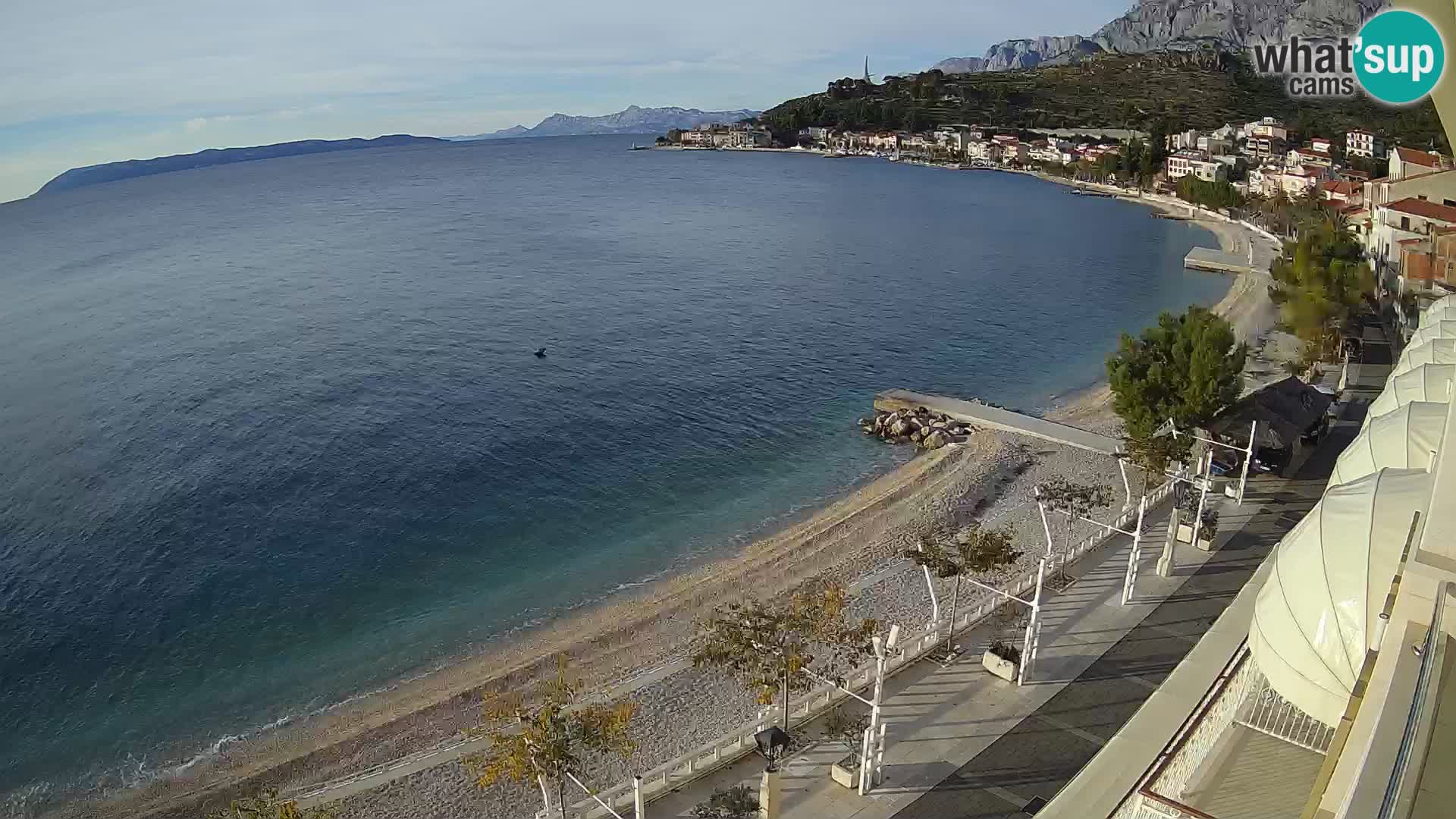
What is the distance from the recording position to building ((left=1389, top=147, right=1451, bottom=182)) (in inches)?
2150

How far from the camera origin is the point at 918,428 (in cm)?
3622

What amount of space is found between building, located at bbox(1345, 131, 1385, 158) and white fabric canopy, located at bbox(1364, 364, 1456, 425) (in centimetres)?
10815

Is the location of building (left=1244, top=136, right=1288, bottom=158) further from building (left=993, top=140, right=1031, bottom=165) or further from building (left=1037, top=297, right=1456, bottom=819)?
building (left=1037, top=297, right=1456, bottom=819)

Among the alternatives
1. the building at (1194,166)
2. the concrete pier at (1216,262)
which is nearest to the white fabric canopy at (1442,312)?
the concrete pier at (1216,262)

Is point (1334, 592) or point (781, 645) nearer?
point (1334, 592)

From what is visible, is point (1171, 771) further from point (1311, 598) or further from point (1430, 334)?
point (1430, 334)

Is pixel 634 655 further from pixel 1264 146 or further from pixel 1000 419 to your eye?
pixel 1264 146

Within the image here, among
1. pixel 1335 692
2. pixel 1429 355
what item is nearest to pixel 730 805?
pixel 1335 692

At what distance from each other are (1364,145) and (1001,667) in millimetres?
121254

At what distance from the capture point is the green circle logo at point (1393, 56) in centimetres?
2200

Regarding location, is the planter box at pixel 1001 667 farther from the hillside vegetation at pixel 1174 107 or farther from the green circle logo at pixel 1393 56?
the hillside vegetation at pixel 1174 107

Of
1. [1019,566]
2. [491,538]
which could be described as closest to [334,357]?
[491,538]

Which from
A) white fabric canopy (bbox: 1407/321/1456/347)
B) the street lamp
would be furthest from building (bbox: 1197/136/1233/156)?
the street lamp

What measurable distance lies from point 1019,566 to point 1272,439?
27.4ft
